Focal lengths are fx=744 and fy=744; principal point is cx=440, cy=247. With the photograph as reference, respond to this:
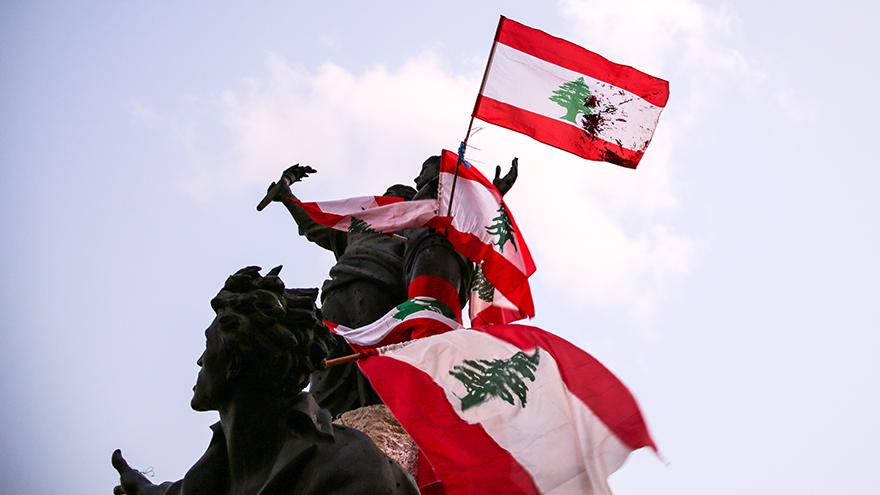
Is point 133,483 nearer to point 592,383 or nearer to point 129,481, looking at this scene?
point 129,481

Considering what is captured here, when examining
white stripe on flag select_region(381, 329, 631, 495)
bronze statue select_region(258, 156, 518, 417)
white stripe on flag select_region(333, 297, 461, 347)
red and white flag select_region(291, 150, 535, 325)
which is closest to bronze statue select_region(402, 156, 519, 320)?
bronze statue select_region(258, 156, 518, 417)

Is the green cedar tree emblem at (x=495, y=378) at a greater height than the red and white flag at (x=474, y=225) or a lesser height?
lesser

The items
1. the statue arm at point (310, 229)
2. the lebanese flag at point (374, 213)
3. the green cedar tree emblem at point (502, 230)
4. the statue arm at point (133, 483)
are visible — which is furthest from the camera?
the statue arm at point (310, 229)

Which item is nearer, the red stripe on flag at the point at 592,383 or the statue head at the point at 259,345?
the statue head at the point at 259,345

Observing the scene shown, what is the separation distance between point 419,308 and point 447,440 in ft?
6.27

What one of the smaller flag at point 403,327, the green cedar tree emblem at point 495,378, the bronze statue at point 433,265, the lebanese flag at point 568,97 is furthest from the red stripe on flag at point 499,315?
the lebanese flag at point 568,97

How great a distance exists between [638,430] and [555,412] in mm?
601

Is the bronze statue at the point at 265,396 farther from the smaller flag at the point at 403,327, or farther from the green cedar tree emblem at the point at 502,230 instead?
the green cedar tree emblem at the point at 502,230

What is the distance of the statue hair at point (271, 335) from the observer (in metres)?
3.14

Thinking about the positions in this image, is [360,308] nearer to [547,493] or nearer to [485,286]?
[485,286]

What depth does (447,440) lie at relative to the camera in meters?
4.90

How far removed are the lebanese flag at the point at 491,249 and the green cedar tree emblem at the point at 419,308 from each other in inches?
28.2

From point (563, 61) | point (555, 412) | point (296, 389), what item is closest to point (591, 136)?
point (563, 61)

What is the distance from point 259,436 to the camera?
3.26 metres
